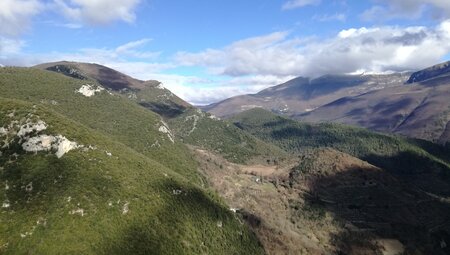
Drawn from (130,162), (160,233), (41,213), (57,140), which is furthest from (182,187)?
(41,213)

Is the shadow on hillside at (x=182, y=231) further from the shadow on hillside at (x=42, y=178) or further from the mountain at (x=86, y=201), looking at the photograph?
the shadow on hillside at (x=42, y=178)

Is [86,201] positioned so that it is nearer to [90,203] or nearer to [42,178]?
[90,203]

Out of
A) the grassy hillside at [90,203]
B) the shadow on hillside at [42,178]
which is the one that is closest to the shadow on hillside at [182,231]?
the grassy hillside at [90,203]

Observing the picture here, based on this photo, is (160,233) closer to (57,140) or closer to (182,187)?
(182,187)

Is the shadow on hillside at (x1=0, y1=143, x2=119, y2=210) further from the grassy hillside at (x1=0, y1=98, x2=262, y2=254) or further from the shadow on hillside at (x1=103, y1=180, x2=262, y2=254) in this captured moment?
the shadow on hillside at (x1=103, y1=180, x2=262, y2=254)

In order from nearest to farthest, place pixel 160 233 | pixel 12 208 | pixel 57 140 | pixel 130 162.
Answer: pixel 12 208 < pixel 160 233 < pixel 57 140 < pixel 130 162

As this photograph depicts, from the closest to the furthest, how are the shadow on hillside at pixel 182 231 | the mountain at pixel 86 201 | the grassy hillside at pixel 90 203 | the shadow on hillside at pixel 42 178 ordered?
the grassy hillside at pixel 90 203 < the mountain at pixel 86 201 < the shadow on hillside at pixel 42 178 < the shadow on hillside at pixel 182 231
